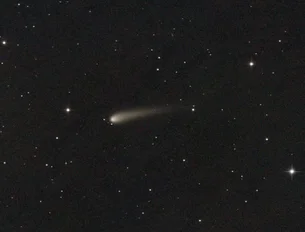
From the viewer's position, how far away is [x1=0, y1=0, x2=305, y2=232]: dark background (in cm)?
87

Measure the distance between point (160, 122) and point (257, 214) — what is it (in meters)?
0.22

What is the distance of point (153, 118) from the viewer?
2.88 feet

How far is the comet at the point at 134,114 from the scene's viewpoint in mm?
876

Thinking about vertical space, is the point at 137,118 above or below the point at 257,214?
above

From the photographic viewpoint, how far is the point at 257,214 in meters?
0.88

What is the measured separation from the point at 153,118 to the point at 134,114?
0.03 meters

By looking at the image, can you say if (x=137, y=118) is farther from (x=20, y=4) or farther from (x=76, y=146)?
(x=20, y=4)

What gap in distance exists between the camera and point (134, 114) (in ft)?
2.88

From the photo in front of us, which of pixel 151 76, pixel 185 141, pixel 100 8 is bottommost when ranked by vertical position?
pixel 185 141

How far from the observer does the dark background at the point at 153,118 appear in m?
0.87

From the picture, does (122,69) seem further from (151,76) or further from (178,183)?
(178,183)

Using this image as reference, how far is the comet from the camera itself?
34.5 inches

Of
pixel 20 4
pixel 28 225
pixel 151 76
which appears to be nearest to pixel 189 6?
pixel 151 76

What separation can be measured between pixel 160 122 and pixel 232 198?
6.8 inches
